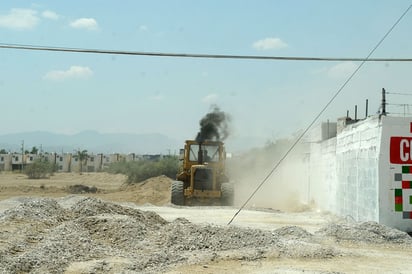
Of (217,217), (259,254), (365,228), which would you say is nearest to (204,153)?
(217,217)

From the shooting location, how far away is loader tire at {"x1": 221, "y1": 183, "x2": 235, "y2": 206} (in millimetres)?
25359

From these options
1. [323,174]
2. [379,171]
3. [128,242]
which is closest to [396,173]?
[379,171]

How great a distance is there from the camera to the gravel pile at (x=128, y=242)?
32.2 ft

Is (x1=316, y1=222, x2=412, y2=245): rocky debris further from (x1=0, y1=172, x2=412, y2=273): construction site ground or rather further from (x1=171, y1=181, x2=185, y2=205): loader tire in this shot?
(x1=171, y1=181, x2=185, y2=205): loader tire

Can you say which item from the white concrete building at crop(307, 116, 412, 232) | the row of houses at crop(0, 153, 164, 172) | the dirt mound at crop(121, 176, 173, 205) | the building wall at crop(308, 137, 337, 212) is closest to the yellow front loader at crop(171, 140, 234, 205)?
the dirt mound at crop(121, 176, 173, 205)

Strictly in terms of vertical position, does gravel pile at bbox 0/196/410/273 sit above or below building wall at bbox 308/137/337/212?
below

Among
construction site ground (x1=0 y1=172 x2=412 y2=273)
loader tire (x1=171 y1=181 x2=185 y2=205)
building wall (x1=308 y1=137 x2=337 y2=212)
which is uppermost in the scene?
building wall (x1=308 y1=137 x2=337 y2=212)

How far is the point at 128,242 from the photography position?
11742 millimetres

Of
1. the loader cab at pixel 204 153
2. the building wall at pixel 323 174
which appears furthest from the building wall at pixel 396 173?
the loader cab at pixel 204 153

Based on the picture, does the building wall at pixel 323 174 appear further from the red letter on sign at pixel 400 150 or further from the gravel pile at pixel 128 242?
the gravel pile at pixel 128 242

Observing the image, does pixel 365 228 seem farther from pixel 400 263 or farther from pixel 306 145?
pixel 306 145

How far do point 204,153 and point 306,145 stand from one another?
772 cm

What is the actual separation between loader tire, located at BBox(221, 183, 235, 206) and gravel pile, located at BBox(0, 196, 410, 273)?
35.8ft

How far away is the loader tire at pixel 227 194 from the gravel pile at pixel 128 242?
35.8 ft
